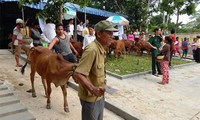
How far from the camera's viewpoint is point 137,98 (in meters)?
6.02

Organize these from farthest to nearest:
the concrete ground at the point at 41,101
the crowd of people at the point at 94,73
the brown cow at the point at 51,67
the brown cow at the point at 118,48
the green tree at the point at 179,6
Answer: the green tree at the point at 179,6, the brown cow at the point at 118,48, the concrete ground at the point at 41,101, the brown cow at the point at 51,67, the crowd of people at the point at 94,73

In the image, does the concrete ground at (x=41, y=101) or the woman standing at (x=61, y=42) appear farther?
the woman standing at (x=61, y=42)

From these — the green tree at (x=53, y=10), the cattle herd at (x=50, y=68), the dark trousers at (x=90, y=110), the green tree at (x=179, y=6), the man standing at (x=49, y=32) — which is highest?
the green tree at (x=179, y=6)

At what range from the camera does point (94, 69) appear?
2533mm

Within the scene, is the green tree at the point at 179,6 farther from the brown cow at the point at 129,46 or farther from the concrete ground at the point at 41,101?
the concrete ground at the point at 41,101

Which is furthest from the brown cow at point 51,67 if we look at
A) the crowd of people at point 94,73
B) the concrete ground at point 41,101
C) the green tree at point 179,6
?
the green tree at point 179,6

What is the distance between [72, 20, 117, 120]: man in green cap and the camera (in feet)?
7.95

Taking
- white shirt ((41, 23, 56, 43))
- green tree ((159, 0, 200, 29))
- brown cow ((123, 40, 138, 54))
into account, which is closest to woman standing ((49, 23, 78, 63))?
white shirt ((41, 23, 56, 43))

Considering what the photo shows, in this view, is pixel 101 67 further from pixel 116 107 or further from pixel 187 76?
pixel 187 76

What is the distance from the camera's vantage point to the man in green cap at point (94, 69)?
2.42 meters

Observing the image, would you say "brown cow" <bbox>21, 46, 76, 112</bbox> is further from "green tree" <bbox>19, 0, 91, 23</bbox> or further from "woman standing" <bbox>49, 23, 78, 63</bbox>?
"green tree" <bbox>19, 0, 91, 23</bbox>

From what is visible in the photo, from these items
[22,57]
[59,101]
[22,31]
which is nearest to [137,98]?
[59,101]

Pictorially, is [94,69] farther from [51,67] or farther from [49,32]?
[49,32]

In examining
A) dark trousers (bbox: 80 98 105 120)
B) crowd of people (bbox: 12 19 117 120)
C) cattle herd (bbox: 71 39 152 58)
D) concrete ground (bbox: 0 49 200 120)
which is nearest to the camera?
crowd of people (bbox: 12 19 117 120)
